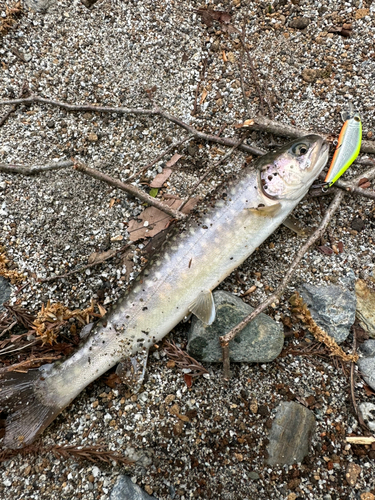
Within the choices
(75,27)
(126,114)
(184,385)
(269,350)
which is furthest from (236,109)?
(184,385)

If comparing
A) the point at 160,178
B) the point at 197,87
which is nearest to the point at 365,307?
the point at 160,178

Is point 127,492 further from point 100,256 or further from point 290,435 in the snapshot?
point 100,256

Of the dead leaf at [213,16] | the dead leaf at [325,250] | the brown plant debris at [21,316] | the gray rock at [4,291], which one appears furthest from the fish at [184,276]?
the dead leaf at [213,16]

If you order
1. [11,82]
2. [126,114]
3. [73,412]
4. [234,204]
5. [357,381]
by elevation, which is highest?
[11,82]

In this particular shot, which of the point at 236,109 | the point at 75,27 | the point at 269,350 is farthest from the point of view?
the point at 75,27

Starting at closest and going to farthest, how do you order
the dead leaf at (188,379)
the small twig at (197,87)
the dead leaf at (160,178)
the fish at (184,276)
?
the fish at (184,276), the dead leaf at (188,379), the dead leaf at (160,178), the small twig at (197,87)

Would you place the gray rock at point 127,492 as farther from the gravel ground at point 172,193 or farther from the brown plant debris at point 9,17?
the brown plant debris at point 9,17

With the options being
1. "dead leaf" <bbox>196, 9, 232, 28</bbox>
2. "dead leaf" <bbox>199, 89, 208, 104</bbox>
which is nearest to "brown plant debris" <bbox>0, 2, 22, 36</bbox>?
"dead leaf" <bbox>196, 9, 232, 28</bbox>

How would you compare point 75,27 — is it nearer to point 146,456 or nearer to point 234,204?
point 234,204
